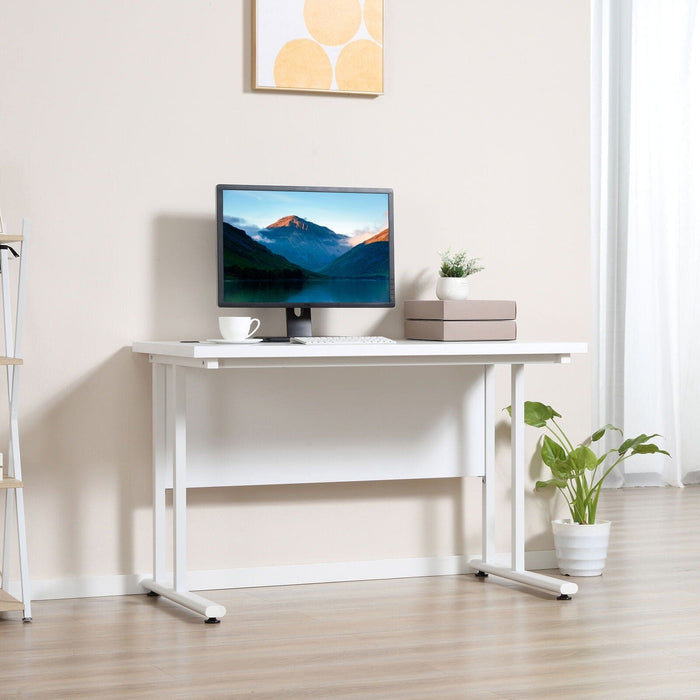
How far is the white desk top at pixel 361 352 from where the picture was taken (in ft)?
8.87

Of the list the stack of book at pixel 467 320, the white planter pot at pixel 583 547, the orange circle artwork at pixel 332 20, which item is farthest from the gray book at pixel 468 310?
the orange circle artwork at pixel 332 20

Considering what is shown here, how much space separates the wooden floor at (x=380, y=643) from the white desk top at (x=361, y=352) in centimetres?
66

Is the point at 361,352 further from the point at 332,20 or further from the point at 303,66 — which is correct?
the point at 332,20

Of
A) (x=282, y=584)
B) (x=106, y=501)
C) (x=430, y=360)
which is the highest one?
(x=430, y=360)

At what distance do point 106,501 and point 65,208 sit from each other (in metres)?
0.83

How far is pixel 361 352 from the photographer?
280 cm

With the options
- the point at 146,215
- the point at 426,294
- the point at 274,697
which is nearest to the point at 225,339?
the point at 146,215

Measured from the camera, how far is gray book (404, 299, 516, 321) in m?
3.13

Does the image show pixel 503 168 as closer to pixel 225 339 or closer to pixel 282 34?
pixel 282 34

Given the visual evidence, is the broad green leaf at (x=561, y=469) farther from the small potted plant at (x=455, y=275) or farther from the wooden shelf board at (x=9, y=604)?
the wooden shelf board at (x=9, y=604)

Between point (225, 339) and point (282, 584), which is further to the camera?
point (282, 584)

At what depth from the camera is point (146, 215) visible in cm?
321

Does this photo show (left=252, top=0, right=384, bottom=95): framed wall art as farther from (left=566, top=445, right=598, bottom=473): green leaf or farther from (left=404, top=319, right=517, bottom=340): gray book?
(left=566, top=445, right=598, bottom=473): green leaf

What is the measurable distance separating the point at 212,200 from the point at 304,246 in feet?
1.03
